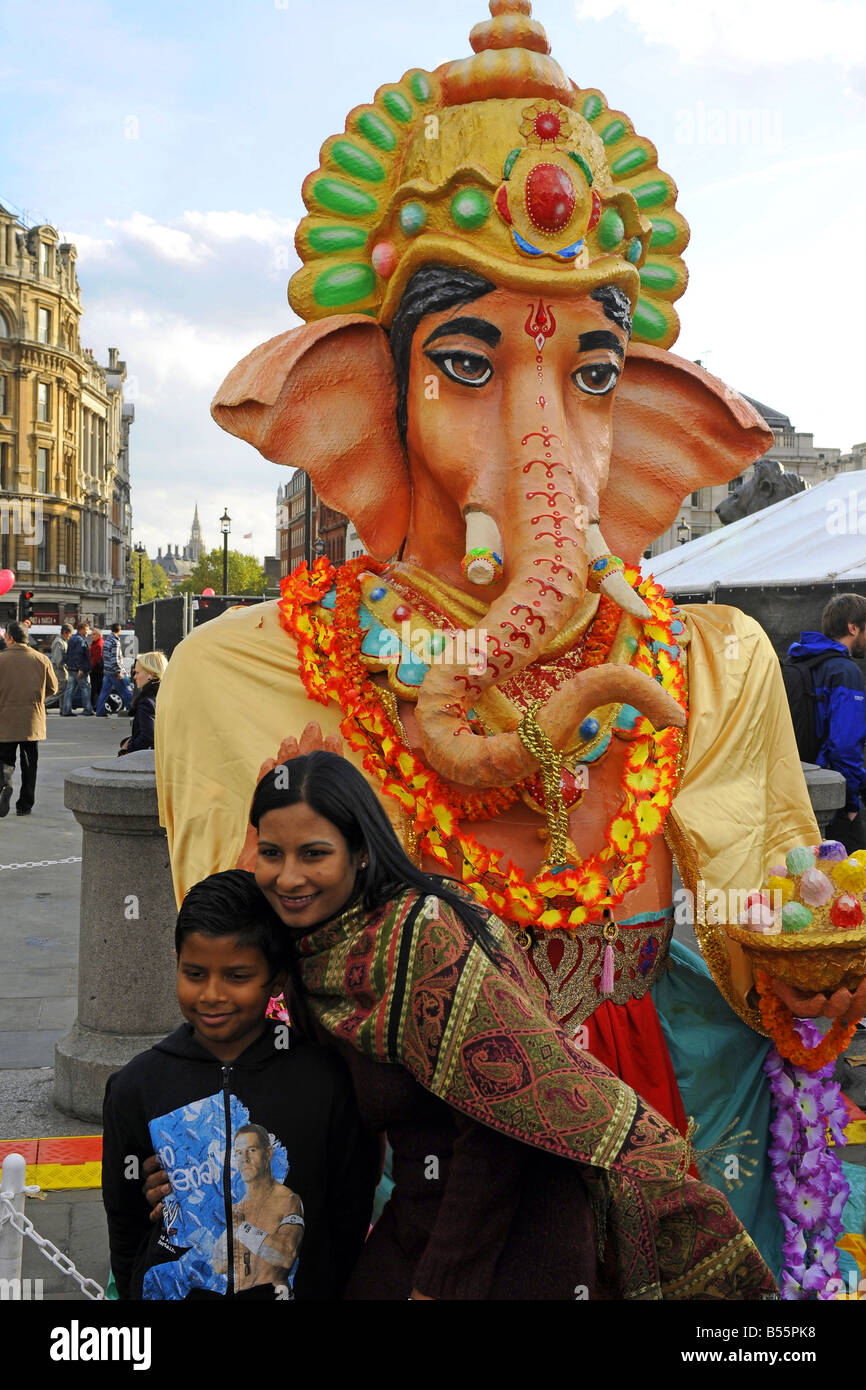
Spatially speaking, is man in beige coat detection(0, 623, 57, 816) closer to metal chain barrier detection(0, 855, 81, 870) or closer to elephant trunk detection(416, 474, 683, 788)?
metal chain barrier detection(0, 855, 81, 870)

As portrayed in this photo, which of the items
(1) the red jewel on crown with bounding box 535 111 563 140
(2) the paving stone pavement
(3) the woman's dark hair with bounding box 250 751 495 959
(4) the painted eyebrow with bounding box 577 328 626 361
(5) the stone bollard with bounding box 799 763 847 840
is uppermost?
(1) the red jewel on crown with bounding box 535 111 563 140

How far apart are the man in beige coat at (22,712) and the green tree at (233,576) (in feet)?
180

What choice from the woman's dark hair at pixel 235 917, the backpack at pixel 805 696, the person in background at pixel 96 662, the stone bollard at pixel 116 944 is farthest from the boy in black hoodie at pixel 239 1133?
the person in background at pixel 96 662

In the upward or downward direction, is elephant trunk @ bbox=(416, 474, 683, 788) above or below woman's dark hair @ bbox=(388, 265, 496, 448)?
below

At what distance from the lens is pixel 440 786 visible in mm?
2299

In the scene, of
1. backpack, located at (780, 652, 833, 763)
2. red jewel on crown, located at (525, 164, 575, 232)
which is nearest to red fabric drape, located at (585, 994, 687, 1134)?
red jewel on crown, located at (525, 164, 575, 232)

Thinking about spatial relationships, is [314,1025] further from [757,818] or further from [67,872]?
[67,872]

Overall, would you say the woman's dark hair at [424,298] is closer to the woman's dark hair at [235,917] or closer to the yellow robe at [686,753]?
the yellow robe at [686,753]

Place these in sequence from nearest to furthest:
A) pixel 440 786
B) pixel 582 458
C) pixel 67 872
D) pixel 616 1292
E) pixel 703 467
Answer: pixel 616 1292
pixel 440 786
pixel 582 458
pixel 703 467
pixel 67 872

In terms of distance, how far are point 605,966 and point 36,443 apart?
50.5m

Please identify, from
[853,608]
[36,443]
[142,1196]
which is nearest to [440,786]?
[142,1196]

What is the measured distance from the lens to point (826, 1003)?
224cm

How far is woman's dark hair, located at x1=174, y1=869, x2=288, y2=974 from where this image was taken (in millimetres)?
1781

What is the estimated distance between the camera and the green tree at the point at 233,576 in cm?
6738
